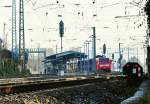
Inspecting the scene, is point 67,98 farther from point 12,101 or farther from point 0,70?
point 0,70

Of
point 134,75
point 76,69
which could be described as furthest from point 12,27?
point 134,75

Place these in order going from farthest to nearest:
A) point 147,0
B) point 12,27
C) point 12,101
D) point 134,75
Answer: point 12,27 < point 134,75 < point 147,0 < point 12,101

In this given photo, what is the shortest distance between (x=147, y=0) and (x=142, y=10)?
1.14 metres

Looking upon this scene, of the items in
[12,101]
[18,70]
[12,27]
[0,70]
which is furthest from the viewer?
[12,27]

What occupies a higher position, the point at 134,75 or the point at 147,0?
the point at 147,0

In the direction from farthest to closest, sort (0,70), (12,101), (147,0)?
1. (0,70)
2. (147,0)
3. (12,101)

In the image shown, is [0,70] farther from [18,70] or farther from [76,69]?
[76,69]

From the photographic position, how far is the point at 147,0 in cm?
1745

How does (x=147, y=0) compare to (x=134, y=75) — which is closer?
(x=147, y=0)

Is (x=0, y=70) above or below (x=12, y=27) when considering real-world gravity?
below

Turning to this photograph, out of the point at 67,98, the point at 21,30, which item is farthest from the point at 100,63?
the point at 67,98

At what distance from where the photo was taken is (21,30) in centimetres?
7575

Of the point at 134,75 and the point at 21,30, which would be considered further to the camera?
the point at 21,30

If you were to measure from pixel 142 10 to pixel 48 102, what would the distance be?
180 inches
